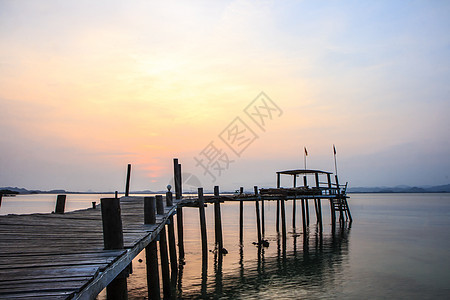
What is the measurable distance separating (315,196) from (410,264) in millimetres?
10739

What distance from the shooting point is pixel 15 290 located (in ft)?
11.0

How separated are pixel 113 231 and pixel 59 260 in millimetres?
780

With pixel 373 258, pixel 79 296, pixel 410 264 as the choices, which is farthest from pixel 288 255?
pixel 79 296

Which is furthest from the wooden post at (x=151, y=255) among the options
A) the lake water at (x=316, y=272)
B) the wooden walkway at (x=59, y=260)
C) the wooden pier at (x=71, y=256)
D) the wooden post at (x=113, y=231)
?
the lake water at (x=316, y=272)

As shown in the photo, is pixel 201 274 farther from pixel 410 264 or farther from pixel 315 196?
pixel 315 196

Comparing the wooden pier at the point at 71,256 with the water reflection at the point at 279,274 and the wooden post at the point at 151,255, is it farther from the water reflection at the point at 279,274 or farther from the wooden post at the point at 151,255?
the water reflection at the point at 279,274

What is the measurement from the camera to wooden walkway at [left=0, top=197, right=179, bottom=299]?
3.41 m

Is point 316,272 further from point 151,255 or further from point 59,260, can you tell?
point 59,260

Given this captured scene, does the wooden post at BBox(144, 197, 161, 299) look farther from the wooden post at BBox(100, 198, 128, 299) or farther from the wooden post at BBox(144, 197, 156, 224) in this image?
the wooden post at BBox(100, 198, 128, 299)

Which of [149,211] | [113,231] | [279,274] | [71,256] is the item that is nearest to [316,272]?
[279,274]

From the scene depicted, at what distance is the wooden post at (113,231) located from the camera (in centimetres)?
512

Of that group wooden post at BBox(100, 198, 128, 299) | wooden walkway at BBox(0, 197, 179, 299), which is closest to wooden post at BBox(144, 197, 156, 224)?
wooden walkway at BBox(0, 197, 179, 299)

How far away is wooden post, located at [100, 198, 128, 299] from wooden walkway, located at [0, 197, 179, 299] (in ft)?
0.48

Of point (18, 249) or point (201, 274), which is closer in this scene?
point (18, 249)
